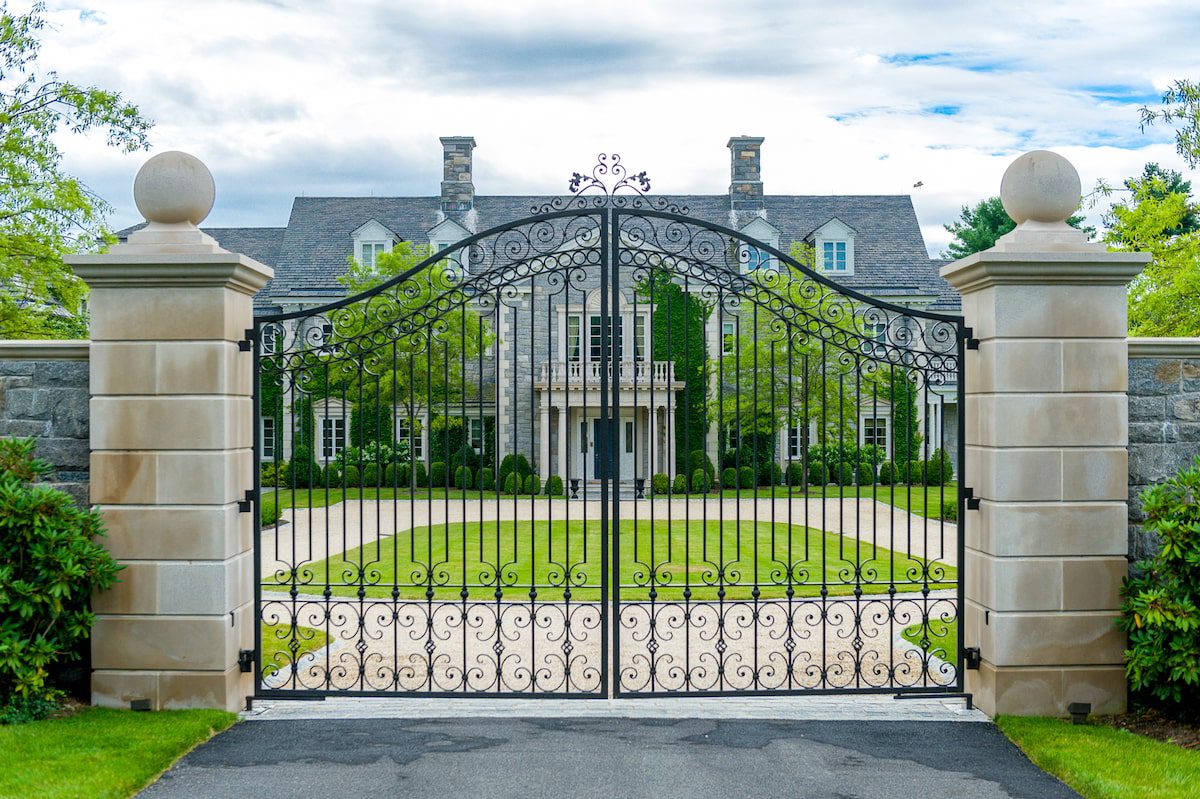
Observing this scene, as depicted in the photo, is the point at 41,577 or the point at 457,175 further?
the point at 457,175

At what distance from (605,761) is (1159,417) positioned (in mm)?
3882

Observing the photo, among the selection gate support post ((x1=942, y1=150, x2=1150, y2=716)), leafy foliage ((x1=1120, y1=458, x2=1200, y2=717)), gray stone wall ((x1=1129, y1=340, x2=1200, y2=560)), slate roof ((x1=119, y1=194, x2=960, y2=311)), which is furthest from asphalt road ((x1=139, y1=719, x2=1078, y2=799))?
slate roof ((x1=119, y1=194, x2=960, y2=311))

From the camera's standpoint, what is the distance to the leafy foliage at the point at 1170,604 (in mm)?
5562

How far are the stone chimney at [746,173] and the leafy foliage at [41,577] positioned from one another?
25.4 metres

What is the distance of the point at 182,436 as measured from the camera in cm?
605

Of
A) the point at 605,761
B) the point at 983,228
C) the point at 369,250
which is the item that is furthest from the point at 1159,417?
the point at 983,228

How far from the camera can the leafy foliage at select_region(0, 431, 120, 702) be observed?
18.5 ft

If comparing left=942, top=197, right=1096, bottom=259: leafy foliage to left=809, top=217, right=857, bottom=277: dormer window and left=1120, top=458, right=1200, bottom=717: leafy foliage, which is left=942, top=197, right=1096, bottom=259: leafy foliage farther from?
left=1120, top=458, right=1200, bottom=717: leafy foliage

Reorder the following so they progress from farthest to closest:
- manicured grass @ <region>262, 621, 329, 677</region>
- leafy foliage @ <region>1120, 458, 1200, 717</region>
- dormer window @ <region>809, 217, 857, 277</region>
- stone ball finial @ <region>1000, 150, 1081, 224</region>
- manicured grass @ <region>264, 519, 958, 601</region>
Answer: dormer window @ <region>809, 217, 857, 277</region>, manicured grass @ <region>264, 519, 958, 601</region>, manicured grass @ <region>262, 621, 329, 677</region>, stone ball finial @ <region>1000, 150, 1081, 224</region>, leafy foliage @ <region>1120, 458, 1200, 717</region>

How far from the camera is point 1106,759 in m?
5.28

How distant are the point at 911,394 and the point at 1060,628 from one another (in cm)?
163

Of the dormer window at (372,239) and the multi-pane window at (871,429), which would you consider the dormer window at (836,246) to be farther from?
the dormer window at (372,239)

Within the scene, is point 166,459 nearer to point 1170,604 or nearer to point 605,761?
point 605,761

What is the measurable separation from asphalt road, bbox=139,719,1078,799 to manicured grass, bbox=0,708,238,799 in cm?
12
